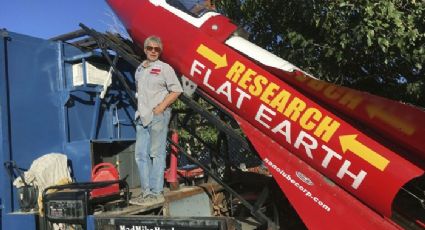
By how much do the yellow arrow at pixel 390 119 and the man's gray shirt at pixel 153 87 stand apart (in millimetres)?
1852

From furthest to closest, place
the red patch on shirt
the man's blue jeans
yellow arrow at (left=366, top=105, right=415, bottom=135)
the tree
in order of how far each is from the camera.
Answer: the tree < the red patch on shirt < the man's blue jeans < yellow arrow at (left=366, top=105, right=415, bottom=135)

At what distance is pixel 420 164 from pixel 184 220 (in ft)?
6.54

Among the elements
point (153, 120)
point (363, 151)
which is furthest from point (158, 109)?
point (363, 151)

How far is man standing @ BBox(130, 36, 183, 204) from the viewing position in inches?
191

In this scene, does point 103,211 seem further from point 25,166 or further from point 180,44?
point 180,44

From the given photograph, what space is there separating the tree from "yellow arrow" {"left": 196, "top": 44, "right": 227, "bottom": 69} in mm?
1499

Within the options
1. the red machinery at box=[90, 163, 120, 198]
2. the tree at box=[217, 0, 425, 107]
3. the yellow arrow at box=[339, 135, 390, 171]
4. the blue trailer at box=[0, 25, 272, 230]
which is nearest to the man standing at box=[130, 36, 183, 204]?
the blue trailer at box=[0, 25, 272, 230]

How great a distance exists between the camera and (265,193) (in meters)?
4.35

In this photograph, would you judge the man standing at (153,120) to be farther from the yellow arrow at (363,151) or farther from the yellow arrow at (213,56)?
the yellow arrow at (363,151)

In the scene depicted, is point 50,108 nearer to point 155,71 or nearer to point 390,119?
point 155,71

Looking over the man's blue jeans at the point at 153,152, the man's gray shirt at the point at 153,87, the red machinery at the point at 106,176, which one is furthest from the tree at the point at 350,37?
the red machinery at the point at 106,176

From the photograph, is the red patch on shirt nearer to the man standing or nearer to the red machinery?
the man standing

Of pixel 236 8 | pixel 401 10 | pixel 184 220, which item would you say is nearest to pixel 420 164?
pixel 184 220

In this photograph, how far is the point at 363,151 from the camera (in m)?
4.12
